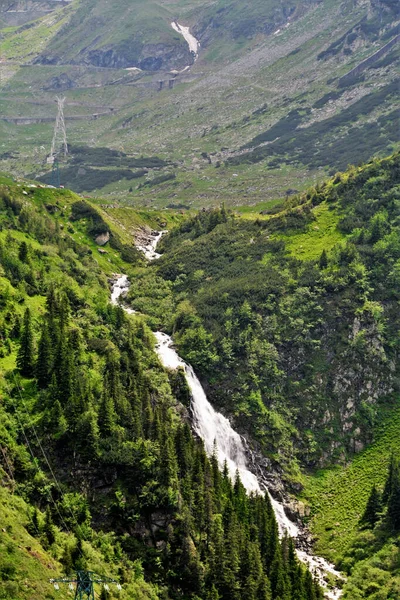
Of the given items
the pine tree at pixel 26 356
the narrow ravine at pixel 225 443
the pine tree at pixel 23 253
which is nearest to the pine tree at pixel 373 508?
the narrow ravine at pixel 225 443

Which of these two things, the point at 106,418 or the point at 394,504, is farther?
the point at 394,504

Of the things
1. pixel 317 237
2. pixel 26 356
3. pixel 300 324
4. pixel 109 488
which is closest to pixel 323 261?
pixel 317 237

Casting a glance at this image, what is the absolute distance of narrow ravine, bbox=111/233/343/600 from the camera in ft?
264

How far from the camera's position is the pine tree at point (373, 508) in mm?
78750

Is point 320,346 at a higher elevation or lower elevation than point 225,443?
lower

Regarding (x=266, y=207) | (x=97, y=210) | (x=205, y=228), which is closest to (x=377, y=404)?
(x=205, y=228)

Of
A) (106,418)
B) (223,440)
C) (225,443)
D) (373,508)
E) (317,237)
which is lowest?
(373,508)

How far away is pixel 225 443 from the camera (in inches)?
3521

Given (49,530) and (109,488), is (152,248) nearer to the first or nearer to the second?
(109,488)

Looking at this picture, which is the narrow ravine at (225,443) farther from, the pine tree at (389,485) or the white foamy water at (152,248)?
the white foamy water at (152,248)

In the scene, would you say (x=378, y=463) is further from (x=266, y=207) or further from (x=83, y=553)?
(x=266, y=207)

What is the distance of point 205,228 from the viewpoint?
485 ft

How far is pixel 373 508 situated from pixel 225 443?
2064 cm

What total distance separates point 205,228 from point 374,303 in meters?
51.9
